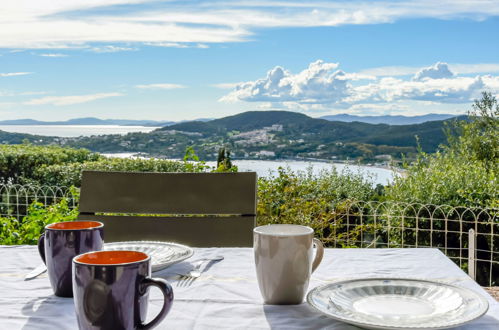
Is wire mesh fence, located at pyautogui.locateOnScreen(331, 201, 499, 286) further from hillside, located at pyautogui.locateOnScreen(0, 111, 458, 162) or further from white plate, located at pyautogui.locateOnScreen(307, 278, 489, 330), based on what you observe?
white plate, located at pyautogui.locateOnScreen(307, 278, 489, 330)

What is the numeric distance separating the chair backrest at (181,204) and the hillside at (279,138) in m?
3.04

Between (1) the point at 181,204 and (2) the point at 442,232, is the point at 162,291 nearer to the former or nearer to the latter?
(1) the point at 181,204

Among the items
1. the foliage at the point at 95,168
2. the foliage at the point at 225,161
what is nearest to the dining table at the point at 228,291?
the foliage at the point at 225,161

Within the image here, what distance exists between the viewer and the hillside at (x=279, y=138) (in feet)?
23.0

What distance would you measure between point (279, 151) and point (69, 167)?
8.50ft

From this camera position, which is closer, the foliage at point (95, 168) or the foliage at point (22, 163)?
A: the foliage at point (95, 168)

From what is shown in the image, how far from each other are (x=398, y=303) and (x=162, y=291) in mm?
478

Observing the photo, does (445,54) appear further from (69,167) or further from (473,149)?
(69,167)

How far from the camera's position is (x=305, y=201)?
4.84 metres

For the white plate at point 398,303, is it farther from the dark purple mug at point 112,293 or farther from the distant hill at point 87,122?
the distant hill at point 87,122

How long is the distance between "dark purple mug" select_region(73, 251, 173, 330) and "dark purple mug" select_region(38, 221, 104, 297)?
30 centimetres

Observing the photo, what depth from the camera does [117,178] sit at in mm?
2076


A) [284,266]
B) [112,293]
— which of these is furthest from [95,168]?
[112,293]

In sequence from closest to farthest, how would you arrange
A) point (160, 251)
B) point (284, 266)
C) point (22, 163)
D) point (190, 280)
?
1. point (284, 266)
2. point (190, 280)
3. point (160, 251)
4. point (22, 163)
